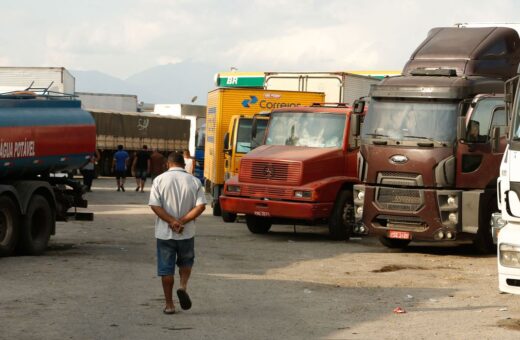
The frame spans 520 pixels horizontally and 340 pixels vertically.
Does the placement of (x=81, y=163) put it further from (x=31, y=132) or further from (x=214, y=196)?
(x=214, y=196)

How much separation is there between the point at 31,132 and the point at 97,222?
7858mm

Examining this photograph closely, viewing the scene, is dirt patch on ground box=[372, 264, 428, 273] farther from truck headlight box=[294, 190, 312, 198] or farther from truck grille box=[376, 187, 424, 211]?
truck headlight box=[294, 190, 312, 198]

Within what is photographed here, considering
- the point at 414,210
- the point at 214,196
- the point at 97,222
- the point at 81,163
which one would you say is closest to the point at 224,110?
the point at 214,196

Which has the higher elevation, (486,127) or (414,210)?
(486,127)

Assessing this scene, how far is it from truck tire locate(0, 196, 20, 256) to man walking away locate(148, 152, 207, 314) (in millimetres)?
6230

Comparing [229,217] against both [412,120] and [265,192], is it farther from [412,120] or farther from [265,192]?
[412,120]

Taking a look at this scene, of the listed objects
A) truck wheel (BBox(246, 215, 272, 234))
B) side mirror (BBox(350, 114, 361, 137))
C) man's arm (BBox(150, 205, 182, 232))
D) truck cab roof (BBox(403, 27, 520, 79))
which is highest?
truck cab roof (BBox(403, 27, 520, 79))

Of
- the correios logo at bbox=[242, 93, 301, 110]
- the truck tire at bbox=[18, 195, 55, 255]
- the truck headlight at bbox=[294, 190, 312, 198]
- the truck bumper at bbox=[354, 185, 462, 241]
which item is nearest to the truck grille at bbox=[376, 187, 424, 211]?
the truck bumper at bbox=[354, 185, 462, 241]

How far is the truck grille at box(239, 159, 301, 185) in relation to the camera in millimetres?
22438

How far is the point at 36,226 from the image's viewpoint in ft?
63.9

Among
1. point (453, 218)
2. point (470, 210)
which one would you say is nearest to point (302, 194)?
point (453, 218)

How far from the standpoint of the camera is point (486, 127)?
19.3 meters

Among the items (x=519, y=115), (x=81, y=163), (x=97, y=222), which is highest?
(x=519, y=115)

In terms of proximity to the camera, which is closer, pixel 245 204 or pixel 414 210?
pixel 414 210
